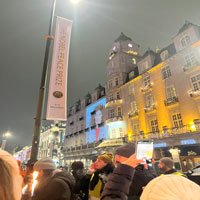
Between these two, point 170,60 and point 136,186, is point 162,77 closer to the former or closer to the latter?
point 170,60

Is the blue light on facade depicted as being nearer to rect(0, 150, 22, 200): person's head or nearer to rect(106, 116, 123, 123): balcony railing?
rect(106, 116, 123, 123): balcony railing

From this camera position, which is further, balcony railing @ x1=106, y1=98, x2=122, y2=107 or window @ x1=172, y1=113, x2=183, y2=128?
balcony railing @ x1=106, y1=98, x2=122, y2=107

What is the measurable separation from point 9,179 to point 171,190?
1.08m

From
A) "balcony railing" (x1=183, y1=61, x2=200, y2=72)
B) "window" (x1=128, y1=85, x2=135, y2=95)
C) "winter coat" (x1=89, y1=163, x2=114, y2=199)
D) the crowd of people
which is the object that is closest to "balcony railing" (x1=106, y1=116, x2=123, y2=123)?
"window" (x1=128, y1=85, x2=135, y2=95)

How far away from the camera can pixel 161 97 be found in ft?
70.5

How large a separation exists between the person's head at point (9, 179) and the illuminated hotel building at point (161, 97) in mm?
19001

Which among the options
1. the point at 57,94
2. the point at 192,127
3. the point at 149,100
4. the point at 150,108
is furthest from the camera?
the point at 149,100

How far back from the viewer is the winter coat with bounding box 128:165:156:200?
2.39 meters

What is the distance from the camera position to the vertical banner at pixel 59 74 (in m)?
5.56

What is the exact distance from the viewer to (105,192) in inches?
64.2

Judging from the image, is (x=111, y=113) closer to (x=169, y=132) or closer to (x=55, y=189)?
(x=169, y=132)

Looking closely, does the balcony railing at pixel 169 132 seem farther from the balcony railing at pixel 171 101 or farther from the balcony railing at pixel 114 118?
the balcony railing at pixel 114 118

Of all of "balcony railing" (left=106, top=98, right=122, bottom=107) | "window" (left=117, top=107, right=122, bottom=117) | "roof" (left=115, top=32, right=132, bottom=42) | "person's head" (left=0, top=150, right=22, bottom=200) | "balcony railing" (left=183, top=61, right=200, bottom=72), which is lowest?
"person's head" (left=0, top=150, right=22, bottom=200)

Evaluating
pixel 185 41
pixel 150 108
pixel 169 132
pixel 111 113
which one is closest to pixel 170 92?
pixel 150 108
